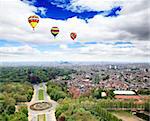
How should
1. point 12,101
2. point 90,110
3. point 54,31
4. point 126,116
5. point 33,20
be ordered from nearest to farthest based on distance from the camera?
point 33,20 < point 54,31 < point 90,110 < point 126,116 < point 12,101

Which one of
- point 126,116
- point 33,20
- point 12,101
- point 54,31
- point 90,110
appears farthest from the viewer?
point 12,101

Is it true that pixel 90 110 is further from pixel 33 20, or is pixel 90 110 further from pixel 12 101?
pixel 33 20

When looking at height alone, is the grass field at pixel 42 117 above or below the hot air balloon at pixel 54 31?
below

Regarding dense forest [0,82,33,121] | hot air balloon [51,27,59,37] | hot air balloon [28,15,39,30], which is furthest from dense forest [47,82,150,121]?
hot air balloon [28,15,39,30]

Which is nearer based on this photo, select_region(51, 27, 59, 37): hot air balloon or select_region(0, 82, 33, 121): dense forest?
select_region(51, 27, 59, 37): hot air balloon

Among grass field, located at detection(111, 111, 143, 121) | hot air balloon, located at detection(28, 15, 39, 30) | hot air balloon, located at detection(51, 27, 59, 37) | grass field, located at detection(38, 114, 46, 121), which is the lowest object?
grass field, located at detection(38, 114, 46, 121)

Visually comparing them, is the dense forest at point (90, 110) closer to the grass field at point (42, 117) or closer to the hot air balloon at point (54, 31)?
the grass field at point (42, 117)

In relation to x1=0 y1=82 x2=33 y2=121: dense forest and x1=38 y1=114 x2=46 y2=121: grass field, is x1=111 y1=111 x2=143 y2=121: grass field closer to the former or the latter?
x1=38 y1=114 x2=46 y2=121: grass field

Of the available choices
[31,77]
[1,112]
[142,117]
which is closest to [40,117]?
[1,112]

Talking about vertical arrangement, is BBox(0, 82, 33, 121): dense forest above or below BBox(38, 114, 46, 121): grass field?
above

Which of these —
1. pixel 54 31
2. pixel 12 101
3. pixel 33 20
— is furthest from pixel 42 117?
pixel 33 20

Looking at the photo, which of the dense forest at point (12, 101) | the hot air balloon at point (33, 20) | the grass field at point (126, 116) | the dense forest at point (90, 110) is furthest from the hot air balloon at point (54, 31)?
the grass field at point (126, 116)

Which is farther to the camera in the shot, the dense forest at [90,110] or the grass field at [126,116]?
the grass field at [126,116]
